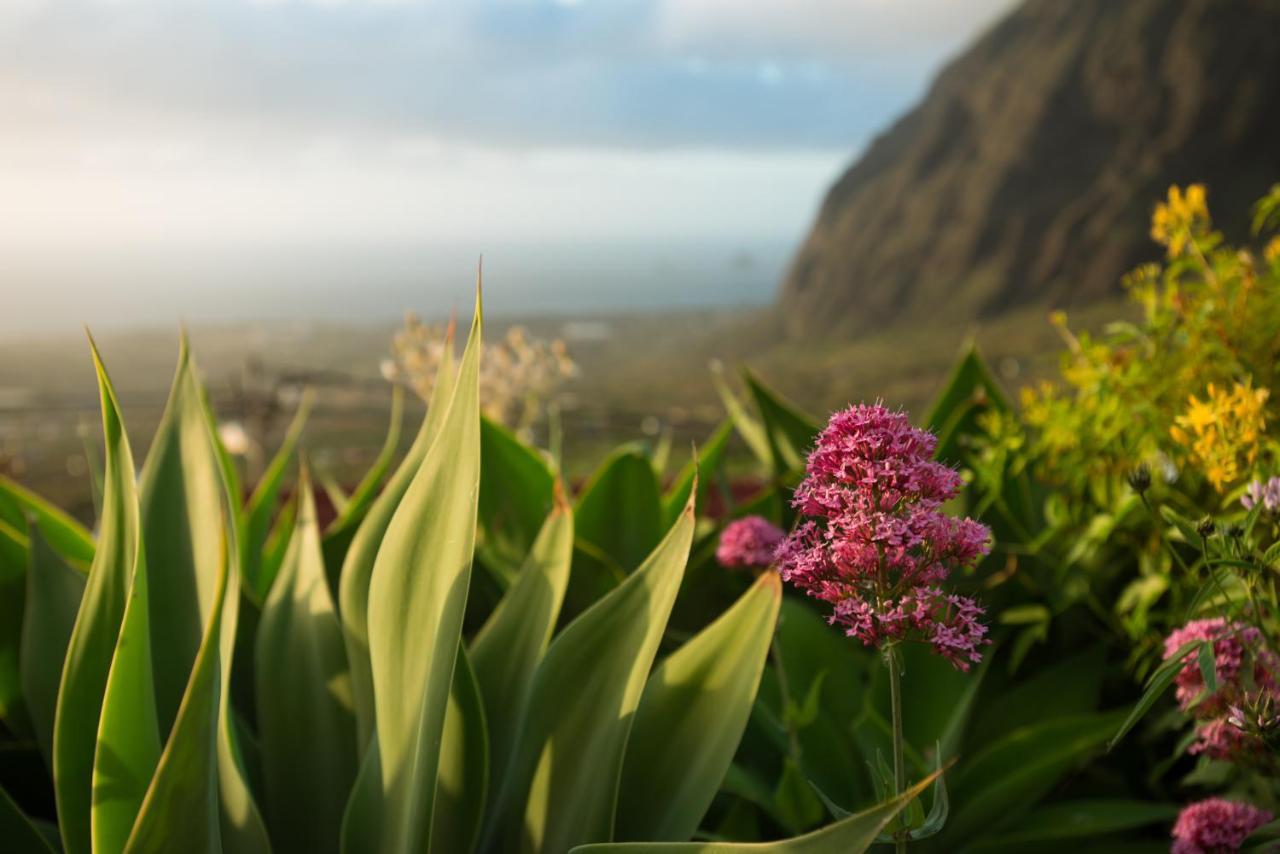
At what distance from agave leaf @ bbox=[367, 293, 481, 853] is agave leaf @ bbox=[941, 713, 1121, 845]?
33.4 inches

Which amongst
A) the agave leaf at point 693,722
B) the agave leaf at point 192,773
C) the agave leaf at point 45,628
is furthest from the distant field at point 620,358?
the agave leaf at point 192,773

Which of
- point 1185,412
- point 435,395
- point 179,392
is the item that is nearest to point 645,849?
point 435,395

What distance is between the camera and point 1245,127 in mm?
70562

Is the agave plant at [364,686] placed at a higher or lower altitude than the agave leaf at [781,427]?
lower

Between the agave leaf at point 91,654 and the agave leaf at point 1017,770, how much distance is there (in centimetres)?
110

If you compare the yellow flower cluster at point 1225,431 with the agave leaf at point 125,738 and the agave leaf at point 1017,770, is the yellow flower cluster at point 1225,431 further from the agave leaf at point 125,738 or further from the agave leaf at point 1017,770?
the agave leaf at point 125,738

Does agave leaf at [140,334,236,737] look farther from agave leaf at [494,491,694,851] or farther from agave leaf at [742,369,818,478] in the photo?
agave leaf at [742,369,818,478]

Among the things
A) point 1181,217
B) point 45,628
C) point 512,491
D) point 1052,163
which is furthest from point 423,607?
point 1052,163

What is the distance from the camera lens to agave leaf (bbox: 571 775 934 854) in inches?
29.1

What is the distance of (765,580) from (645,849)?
0.95 feet

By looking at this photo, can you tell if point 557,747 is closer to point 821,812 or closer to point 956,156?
point 821,812

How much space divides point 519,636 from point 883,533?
0.72m

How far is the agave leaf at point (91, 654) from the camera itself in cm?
112

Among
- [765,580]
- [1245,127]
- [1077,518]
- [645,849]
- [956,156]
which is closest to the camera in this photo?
[645,849]
